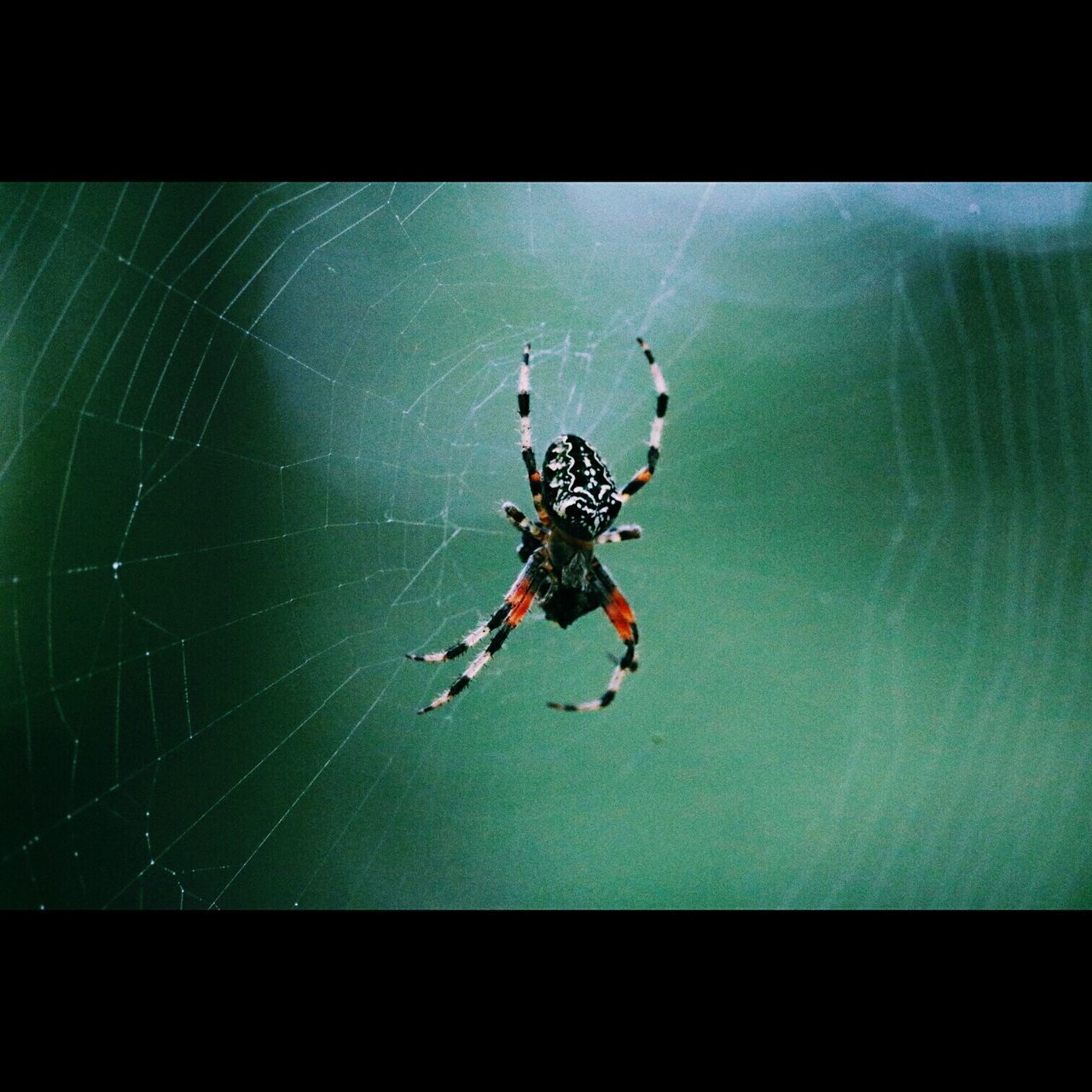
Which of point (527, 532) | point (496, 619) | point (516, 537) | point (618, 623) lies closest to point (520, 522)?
point (527, 532)

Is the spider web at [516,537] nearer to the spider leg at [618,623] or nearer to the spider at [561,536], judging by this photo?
the spider at [561,536]

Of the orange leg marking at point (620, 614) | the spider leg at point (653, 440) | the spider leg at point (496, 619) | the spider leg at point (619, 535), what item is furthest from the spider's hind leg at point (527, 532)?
the orange leg marking at point (620, 614)

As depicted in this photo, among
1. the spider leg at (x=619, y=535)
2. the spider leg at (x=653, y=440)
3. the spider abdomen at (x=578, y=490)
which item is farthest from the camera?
the spider leg at (x=619, y=535)

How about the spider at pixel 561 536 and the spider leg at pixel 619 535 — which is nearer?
the spider at pixel 561 536

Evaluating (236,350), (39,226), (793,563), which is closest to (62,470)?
(39,226)
